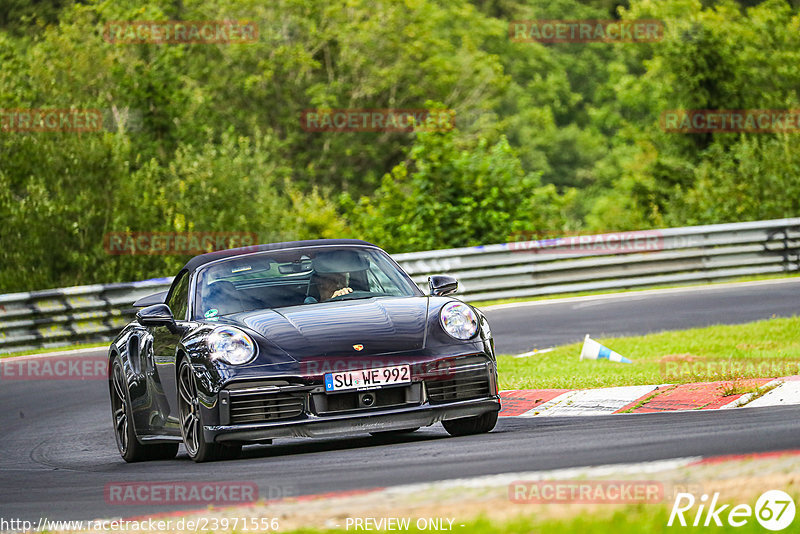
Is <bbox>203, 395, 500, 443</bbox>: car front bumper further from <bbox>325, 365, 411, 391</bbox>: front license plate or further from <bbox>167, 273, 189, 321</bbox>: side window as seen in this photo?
<bbox>167, 273, 189, 321</bbox>: side window

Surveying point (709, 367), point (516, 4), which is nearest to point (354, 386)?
point (709, 367)

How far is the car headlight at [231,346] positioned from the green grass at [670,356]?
346 centimetres

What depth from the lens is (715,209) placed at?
2634cm

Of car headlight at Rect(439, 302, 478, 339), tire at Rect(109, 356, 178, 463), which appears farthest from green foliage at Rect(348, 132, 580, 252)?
car headlight at Rect(439, 302, 478, 339)

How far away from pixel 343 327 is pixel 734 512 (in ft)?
12.3

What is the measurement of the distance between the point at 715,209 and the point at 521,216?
13.7 ft

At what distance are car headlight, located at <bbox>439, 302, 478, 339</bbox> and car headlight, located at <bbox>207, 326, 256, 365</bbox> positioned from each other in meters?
1.15

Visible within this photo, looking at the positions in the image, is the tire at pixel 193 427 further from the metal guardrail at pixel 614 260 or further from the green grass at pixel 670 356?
the metal guardrail at pixel 614 260

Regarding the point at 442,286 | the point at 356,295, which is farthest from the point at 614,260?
the point at 356,295

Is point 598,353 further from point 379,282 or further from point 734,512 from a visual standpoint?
point 734,512

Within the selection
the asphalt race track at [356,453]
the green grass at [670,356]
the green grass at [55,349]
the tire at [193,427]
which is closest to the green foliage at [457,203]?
the green grass at [55,349]

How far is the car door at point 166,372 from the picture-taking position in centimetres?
822

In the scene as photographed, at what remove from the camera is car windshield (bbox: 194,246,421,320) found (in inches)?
335

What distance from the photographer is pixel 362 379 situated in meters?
7.41
